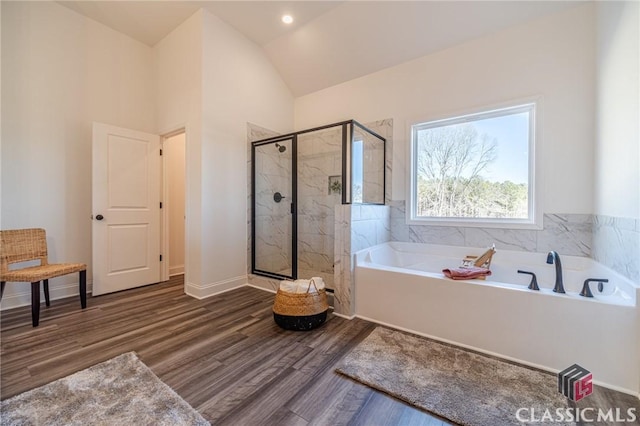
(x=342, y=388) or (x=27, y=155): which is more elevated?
(x=27, y=155)

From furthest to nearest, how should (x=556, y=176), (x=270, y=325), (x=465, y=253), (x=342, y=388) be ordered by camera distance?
(x=465, y=253), (x=556, y=176), (x=270, y=325), (x=342, y=388)

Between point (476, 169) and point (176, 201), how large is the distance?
4.23 meters

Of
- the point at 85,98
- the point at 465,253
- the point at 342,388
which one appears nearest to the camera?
the point at 342,388

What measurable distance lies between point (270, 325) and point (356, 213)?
1332 millimetres

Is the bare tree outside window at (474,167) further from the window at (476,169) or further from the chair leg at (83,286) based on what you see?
the chair leg at (83,286)

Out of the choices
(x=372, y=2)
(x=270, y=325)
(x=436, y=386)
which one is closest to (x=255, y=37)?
(x=372, y=2)

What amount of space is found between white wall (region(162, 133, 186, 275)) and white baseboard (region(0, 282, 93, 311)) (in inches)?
44.8

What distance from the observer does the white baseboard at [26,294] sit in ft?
8.59

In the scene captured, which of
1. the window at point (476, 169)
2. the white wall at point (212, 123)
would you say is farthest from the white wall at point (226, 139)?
the window at point (476, 169)

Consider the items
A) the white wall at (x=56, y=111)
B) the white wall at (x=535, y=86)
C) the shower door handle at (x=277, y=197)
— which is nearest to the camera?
the white wall at (x=535, y=86)

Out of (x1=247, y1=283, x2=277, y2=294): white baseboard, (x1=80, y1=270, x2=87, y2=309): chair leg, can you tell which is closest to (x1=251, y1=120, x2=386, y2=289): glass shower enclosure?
(x1=247, y1=283, x2=277, y2=294): white baseboard

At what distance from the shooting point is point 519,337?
1.82 metres

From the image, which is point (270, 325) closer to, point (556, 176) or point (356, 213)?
point (356, 213)

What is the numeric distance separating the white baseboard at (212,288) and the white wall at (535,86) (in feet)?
7.64
